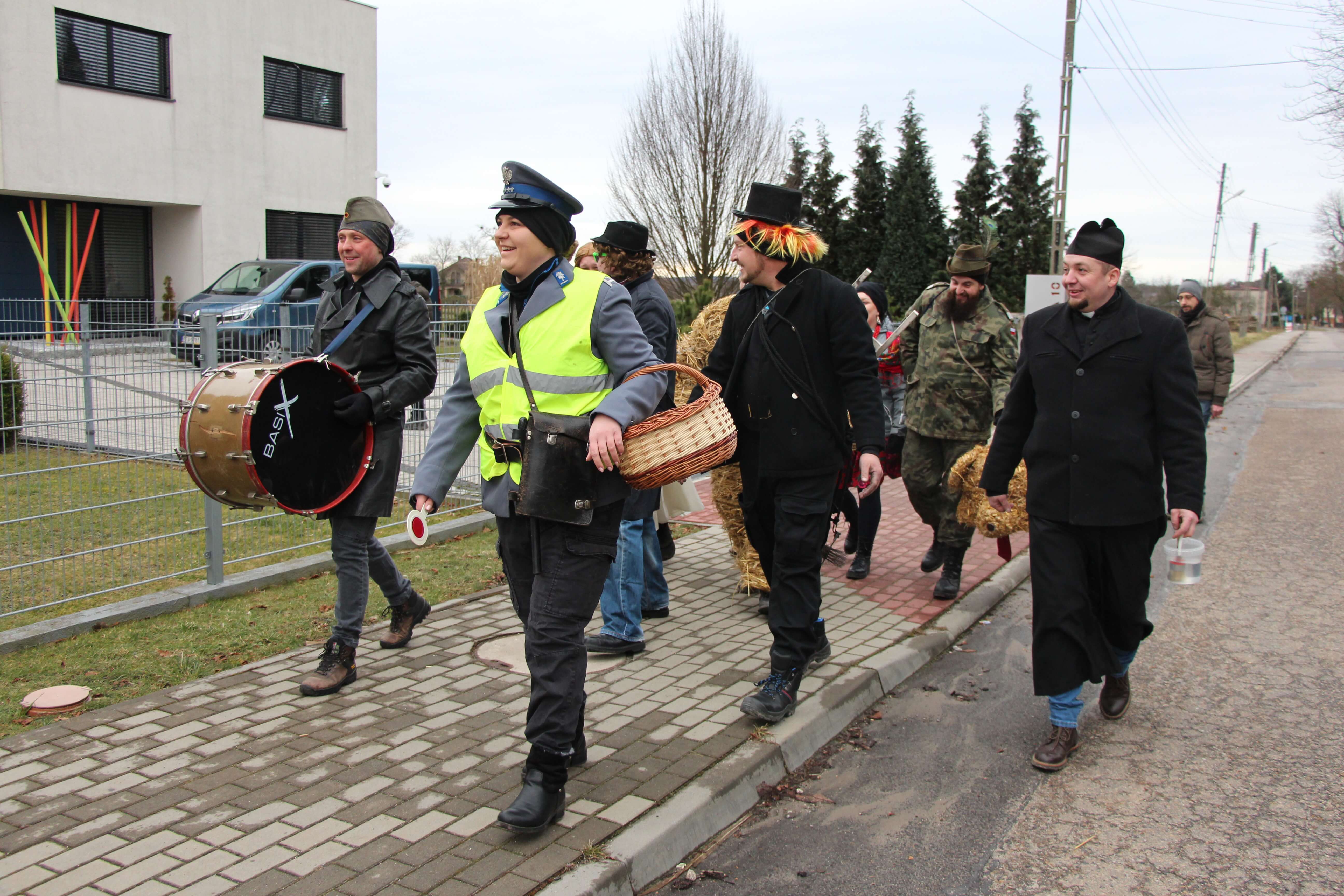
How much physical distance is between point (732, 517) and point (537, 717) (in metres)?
2.86

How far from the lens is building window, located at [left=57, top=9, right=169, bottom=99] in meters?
22.1

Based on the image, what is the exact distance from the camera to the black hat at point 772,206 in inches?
175

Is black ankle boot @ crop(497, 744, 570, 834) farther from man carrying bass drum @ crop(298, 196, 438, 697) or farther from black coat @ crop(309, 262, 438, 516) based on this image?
black coat @ crop(309, 262, 438, 516)

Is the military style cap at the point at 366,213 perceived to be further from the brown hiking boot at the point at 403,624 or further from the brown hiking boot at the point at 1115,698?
the brown hiking boot at the point at 1115,698

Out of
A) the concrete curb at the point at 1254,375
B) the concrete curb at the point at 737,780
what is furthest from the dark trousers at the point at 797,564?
the concrete curb at the point at 1254,375

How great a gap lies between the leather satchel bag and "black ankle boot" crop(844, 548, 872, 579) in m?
3.82

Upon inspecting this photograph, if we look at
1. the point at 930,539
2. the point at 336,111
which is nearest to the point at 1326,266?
the point at 336,111

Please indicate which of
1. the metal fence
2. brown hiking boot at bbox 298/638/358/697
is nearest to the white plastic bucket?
brown hiking boot at bbox 298/638/358/697

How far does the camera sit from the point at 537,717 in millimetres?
3375

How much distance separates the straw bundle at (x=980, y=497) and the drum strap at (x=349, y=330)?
3.27m

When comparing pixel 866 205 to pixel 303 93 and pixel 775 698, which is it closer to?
pixel 303 93

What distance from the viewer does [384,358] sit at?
4773 mm

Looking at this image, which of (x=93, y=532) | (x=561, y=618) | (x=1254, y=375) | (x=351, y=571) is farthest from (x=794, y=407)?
(x=1254, y=375)

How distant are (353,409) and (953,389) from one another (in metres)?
3.50
